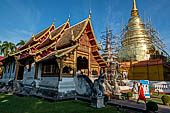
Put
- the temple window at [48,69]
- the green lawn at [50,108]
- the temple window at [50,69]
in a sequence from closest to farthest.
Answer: the green lawn at [50,108]
the temple window at [50,69]
the temple window at [48,69]

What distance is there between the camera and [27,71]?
1400 centimetres

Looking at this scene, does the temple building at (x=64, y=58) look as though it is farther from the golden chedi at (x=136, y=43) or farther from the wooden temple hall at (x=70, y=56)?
the golden chedi at (x=136, y=43)

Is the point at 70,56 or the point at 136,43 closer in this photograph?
the point at 70,56

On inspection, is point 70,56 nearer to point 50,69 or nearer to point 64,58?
point 64,58

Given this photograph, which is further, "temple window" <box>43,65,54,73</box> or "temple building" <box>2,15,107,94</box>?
"temple window" <box>43,65,54,73</box>

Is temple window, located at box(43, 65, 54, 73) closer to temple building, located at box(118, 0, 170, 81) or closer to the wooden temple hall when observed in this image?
the wooden temple hall

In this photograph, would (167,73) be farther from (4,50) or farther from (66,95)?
(4,50)

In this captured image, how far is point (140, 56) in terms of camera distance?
89.2ft

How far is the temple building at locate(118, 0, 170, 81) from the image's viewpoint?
2080 cm

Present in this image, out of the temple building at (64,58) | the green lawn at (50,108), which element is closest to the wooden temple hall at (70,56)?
the temple building at (64,58)

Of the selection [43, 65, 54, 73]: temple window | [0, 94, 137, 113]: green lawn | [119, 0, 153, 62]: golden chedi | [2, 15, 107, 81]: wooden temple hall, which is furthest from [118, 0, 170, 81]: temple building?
[43, 65, 54, 73]: temple window

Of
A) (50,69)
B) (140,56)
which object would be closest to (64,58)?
(50,69)

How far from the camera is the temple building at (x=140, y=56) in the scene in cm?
2080

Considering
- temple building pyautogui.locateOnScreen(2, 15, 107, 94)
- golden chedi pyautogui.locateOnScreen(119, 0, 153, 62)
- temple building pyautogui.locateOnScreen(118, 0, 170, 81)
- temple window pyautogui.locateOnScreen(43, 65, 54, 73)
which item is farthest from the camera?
golden chedi pyautogui.locateOnScreen(119, 0, 153, 62)
